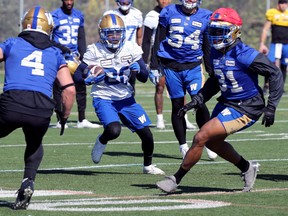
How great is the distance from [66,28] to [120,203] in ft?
29.3

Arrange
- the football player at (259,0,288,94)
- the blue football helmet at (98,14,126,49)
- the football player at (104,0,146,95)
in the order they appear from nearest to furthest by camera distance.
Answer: the blue football helmet at (98,14,126,49), the football player at (104,0,146,95), the football player at (259,0,288,94)

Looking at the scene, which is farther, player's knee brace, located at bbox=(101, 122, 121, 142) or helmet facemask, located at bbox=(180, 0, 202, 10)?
helmet facemask, located at bbox=(180, 0, 202, 10)

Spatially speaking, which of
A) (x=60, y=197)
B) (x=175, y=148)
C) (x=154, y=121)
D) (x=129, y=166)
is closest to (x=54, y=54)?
(x=60, y=197)

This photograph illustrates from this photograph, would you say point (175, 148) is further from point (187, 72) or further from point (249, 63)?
point (249, 63)

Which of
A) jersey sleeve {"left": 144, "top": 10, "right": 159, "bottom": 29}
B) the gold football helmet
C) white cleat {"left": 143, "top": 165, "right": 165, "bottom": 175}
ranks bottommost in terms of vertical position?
white cleat {"left": 143, "top": 165, "right": 165, "bottom": 175}

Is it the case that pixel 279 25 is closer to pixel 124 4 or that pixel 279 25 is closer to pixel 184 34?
pixel 124 4

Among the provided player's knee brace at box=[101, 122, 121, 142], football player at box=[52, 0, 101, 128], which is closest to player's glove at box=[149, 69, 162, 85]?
player's knee brace at box=[101, 122, 121, 142]

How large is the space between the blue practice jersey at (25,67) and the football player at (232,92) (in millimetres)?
1569

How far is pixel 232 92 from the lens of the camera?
9.93 m

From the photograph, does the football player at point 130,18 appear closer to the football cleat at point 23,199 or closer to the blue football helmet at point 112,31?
the blue football helmet at point 112,31

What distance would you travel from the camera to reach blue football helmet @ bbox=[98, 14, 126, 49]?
1150cm

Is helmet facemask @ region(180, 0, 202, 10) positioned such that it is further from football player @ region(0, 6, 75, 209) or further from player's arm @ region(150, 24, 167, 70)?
football player @ region(0, 6, 75, 209)

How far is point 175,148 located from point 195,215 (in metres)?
6.00

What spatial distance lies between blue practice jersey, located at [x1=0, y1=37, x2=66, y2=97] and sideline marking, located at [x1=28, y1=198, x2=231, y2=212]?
3.21ft
